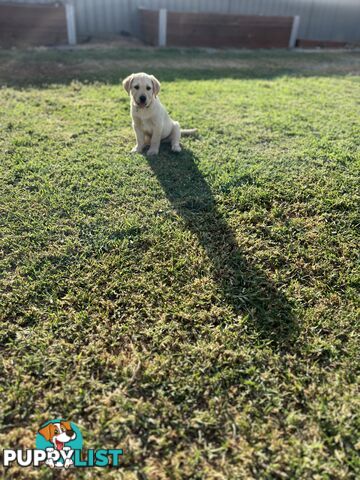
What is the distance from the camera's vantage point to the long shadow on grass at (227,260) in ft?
8.34

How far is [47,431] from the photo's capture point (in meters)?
1.91

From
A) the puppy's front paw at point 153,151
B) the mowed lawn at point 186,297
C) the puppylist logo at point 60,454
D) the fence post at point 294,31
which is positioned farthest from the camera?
the fence post at point 294,31

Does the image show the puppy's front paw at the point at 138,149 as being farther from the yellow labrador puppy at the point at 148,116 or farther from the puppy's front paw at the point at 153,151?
the puppy's front paw at the point at 153,151

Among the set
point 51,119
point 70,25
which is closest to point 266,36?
point 70,25

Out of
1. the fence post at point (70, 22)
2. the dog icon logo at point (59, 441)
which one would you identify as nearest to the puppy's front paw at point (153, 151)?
the dog icon logo at point (59, 441)

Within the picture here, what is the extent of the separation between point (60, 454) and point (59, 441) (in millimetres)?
65

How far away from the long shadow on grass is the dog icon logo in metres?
Result: 1.34

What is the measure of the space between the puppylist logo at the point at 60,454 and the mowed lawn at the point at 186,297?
45mm

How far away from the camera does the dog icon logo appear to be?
1813 mm

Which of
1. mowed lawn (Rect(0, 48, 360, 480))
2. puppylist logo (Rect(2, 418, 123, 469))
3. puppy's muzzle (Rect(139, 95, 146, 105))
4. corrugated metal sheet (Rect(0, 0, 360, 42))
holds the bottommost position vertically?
puppylist logo (Rect(2, 418, 123, 469))

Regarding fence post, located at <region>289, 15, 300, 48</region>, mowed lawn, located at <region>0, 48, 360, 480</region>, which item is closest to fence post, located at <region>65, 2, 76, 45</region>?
mowed lawn, located at <region>0, 48, 360, 480</region>

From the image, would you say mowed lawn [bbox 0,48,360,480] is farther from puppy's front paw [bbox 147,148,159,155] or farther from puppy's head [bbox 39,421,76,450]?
puppy's front paw [bbox 147,148,159,155]

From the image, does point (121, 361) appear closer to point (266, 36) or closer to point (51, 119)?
point (51, 119)

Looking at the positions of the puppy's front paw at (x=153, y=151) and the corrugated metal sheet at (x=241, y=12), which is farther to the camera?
the corrugated metal sheet at (x=241, y=12)
